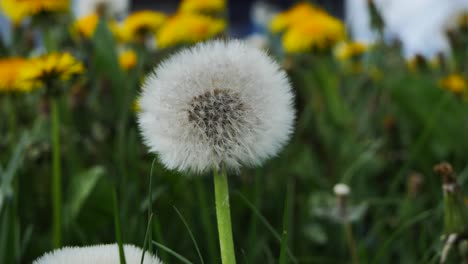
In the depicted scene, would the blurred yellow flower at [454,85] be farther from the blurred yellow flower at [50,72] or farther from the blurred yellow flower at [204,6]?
the blurred yellow flower at [50,72]

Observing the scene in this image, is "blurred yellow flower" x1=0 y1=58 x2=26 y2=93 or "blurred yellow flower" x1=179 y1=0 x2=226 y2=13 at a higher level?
"blurred yellow flower" x1=179 y1=0 x2=226 y2=13

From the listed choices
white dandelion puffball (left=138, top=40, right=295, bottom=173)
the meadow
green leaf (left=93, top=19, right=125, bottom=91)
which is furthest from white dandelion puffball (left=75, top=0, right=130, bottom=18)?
white dandelion puffball (left=138, top=40, right=295, bottom=173)

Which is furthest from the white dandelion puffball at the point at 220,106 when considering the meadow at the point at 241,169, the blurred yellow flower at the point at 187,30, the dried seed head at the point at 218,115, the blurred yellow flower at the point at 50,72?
the blurred yellow flower at the point at 187,30

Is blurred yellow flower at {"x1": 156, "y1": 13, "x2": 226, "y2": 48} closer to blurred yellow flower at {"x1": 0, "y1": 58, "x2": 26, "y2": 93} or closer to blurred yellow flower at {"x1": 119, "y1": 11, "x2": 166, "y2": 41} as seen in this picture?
blurred yellow flower at {"x1": 119, "y1": 11, "x2": 166, "y2": 41}

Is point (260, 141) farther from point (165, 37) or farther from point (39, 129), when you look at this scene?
point (165, 37)

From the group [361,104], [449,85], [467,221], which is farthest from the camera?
[361,104]

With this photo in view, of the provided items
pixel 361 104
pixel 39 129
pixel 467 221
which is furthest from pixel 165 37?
pixel 467 221
